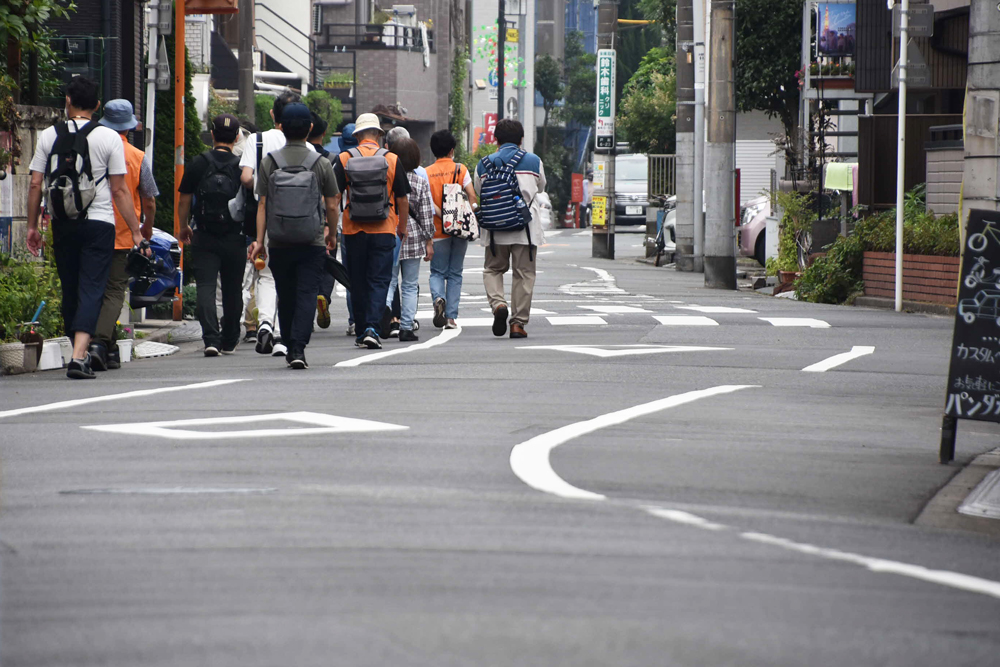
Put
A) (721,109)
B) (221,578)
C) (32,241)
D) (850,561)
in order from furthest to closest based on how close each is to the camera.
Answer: (721,109) < (32,241) < (850,561) < (221,578)

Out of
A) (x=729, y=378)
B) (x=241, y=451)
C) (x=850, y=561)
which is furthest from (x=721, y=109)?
(x=850, y=561)

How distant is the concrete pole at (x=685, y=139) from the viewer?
28.9 m

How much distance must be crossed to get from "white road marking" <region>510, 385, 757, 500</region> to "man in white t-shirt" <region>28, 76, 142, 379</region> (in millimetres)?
3496

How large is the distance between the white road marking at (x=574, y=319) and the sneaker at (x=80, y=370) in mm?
5765

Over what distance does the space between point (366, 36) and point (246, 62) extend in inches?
1087

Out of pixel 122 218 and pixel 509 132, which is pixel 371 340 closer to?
pixel 509 132

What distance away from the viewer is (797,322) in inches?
601

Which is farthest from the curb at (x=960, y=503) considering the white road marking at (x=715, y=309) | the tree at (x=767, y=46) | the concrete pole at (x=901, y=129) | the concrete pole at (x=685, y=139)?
the tree at (x=767, y=46)

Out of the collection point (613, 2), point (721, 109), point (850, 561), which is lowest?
point (850, 561)

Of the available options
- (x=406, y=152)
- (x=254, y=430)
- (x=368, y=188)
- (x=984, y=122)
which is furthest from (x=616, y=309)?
(x=254, y=430)

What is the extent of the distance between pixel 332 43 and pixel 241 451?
158 ft

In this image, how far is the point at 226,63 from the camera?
3719cm

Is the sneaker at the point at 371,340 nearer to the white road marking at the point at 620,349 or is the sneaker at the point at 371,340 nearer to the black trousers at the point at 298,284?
the white road marking at the point at 620,349

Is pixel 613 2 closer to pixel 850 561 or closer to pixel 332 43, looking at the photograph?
pixel 332 43
